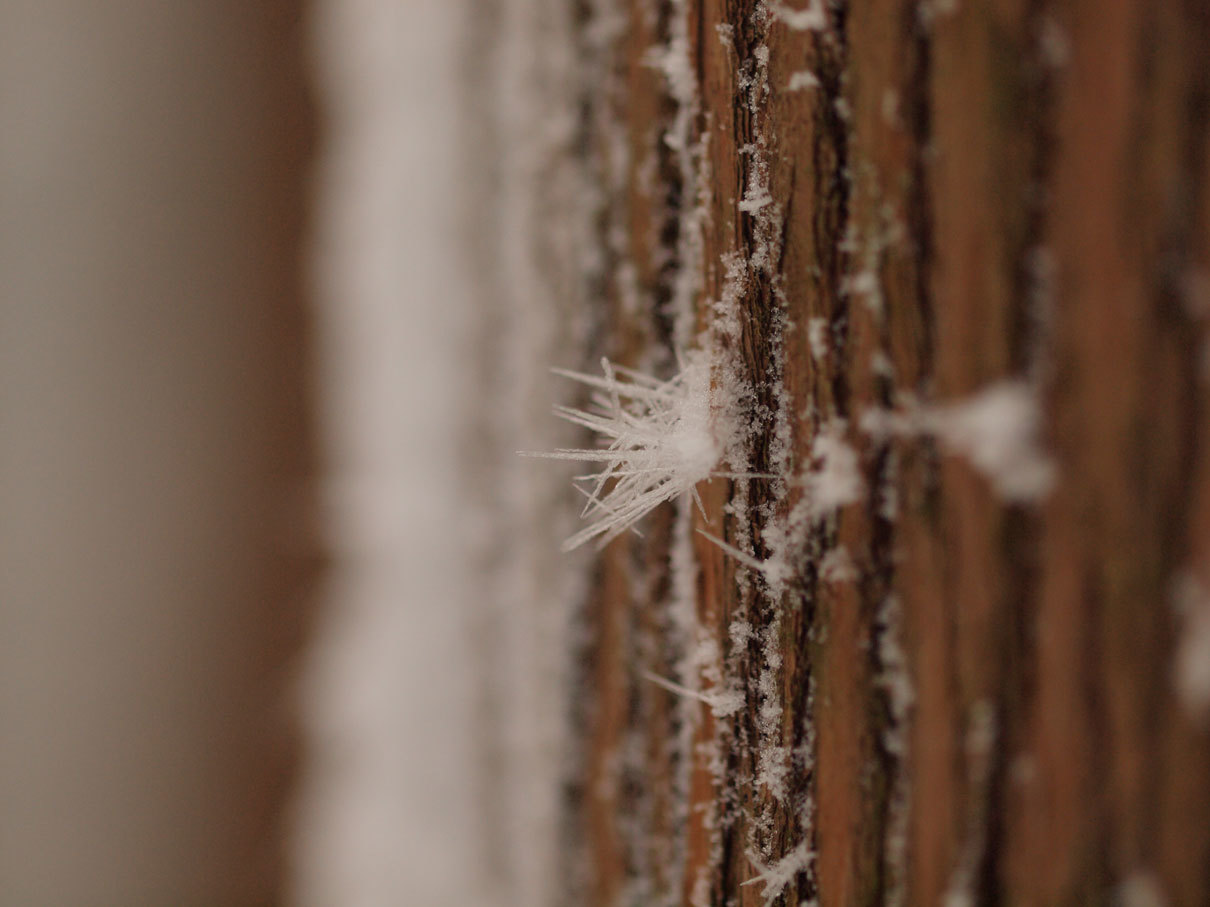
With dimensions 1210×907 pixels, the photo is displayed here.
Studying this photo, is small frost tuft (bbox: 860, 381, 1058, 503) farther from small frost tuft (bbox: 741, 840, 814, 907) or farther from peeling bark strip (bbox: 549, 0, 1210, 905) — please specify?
small frost tuft (bbox: 741, 840, 814, 907)

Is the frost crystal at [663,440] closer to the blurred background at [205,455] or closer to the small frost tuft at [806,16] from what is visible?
the small frost tuft at [806,16]

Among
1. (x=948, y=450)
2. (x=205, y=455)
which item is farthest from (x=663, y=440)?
(x=205, y=455)

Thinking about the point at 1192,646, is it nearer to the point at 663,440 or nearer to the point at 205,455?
the point at 663,440

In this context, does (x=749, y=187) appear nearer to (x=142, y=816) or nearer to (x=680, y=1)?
(x=680, y=1)

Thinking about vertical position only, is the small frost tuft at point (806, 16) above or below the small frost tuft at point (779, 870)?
above

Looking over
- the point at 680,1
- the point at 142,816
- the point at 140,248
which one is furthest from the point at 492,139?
the point at 142,816

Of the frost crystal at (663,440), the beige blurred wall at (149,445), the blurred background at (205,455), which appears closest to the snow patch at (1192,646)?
the frost crystal at (663,440)

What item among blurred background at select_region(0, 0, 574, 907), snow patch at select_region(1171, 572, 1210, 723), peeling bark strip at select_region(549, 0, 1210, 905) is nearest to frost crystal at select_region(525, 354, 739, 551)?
peeling bark strip at select_region(549, 0, 1210, 905)
